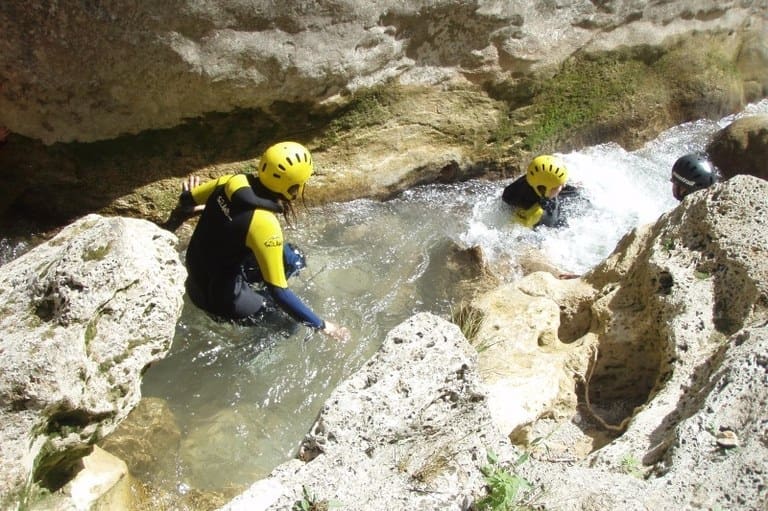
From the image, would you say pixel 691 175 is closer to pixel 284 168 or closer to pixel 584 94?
pixel 584 94

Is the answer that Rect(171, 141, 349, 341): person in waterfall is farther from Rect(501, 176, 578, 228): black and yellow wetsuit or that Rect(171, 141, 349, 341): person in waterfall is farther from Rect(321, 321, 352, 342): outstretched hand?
Rect(501, 176, 578, 228): black and yellow wetsuit

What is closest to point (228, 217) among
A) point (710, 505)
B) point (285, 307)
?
point (285, 307)

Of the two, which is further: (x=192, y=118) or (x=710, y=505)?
(x=192, y=118)

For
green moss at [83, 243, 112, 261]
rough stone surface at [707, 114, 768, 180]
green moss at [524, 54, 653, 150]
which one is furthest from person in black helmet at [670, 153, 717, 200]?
green moss at [83, 243, 112, 261]

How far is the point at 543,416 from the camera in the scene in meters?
3.36

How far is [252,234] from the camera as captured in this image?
11.8 feet

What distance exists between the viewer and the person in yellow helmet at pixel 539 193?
18.5 ft

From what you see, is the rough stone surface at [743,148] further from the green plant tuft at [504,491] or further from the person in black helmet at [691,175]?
the green plant tuft at [504,491]

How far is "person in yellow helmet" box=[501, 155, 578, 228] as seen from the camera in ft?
18.5

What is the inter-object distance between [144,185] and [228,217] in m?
1.63

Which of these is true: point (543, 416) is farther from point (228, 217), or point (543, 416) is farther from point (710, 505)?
point (228, 217)

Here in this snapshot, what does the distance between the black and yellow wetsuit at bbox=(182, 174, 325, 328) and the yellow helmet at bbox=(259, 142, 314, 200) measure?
0.07 m

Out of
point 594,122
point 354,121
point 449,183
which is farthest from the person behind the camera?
point 594,122

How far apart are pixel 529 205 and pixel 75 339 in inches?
167
